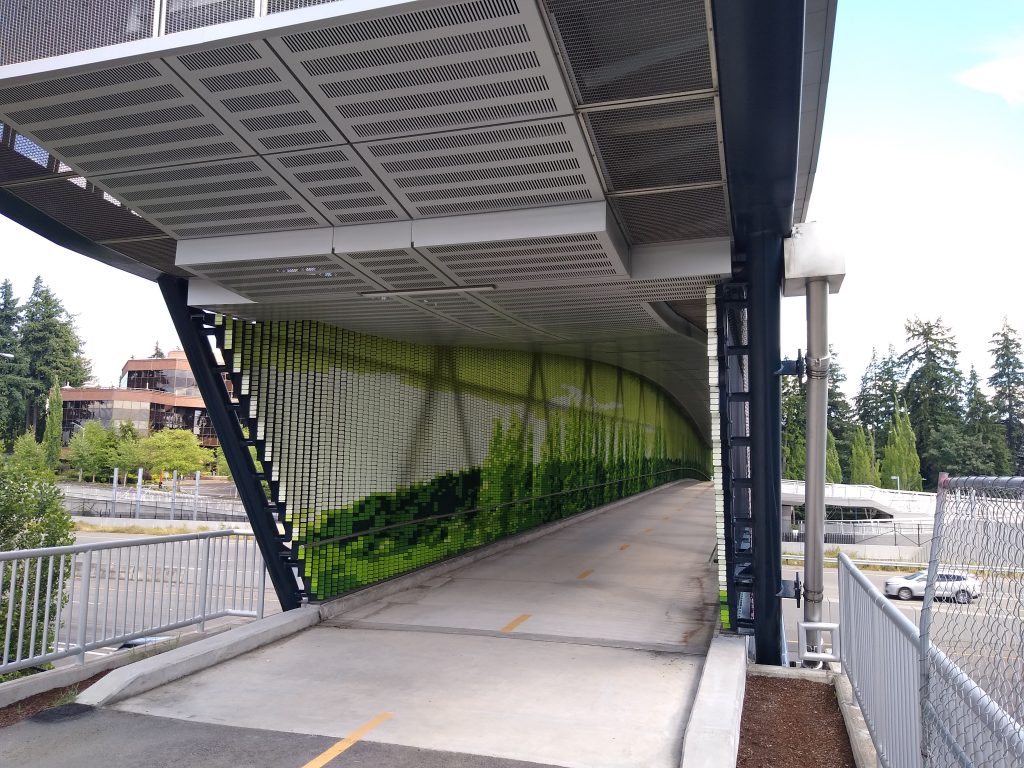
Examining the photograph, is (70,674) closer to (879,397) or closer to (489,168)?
(489,168)

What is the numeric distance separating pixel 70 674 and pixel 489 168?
18.6 feet

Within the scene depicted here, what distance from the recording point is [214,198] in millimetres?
6625

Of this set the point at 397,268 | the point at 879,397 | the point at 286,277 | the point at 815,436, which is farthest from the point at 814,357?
the point at 879,397

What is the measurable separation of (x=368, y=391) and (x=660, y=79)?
7062 millimetres

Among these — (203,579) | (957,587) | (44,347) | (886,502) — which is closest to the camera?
(957,587)

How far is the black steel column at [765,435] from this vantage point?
7.59 m

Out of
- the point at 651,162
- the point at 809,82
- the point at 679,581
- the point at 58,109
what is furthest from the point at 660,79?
the point at 679,581

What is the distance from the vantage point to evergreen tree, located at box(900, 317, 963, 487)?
9081 cm

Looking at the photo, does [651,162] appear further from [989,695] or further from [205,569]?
[205,569]

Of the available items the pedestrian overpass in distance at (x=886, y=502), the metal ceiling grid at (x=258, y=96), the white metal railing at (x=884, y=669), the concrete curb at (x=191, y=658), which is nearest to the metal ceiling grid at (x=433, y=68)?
the metal ceiling grid at (x=258, y=96)

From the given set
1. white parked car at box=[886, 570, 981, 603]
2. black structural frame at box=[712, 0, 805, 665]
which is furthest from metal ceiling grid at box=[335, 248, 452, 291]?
white parked car at box=[886, 570, 981, 603]

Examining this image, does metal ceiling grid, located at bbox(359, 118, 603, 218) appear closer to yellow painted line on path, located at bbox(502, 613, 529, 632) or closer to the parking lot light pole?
the parking lot light pole

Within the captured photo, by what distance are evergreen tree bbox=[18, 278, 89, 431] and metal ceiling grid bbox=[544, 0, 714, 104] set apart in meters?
89.6

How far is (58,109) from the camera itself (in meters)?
5.34
